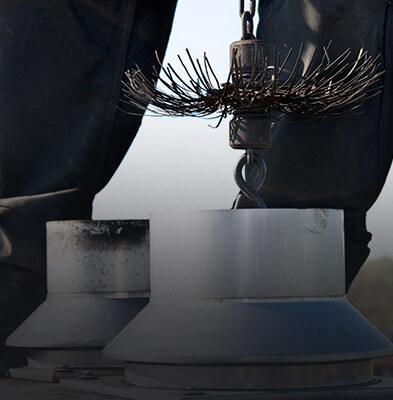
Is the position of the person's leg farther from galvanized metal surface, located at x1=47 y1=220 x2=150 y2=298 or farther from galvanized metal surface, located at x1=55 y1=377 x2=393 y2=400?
galvanized metal surface, located at x1=55 y1=377 x2=393 y2=400

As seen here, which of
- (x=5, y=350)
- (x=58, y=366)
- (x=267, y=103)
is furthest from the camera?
(x=5, y=350)

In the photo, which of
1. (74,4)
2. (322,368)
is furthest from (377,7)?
(322,368)

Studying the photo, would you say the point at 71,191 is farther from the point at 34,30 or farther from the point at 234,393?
the point at 234,393

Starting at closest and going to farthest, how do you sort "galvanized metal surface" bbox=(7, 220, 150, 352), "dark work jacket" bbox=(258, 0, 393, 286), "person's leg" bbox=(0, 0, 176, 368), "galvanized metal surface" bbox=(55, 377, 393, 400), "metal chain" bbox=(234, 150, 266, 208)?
"galvanized metal surface" bbox=(55, 377, 393, 400) < "metal chain" bbox=(234, 150, 266, 208) < "galvanized metal surface" bbox=(7, 220, 150, 352) < "dark work jacket" bbox=(258, 0, 393, 286) < "person's leg" bbox=(0, 0, 176, 368)

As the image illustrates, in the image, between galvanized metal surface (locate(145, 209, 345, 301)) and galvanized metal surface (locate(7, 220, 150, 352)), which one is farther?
galvanized metal surface (locate(7, 220, 150, 352))

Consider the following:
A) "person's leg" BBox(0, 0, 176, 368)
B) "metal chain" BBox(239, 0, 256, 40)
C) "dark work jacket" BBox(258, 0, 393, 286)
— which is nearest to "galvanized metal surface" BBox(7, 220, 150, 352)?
"person's leg" BBox(0, 0, 176, 368)

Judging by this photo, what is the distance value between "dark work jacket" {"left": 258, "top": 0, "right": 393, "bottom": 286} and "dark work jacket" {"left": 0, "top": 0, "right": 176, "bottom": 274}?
1.67 feet

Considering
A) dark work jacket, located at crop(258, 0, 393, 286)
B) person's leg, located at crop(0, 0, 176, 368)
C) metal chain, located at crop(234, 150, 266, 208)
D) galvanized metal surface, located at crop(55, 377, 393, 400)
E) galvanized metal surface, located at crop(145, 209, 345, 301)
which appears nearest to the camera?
galvanized metal surface, located at crop(55, 377, 393, 400)

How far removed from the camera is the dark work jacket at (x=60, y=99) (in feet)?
9.70

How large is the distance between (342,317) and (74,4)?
1498 millimetres

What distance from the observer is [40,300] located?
3.01 m

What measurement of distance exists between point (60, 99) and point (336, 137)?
889 mm

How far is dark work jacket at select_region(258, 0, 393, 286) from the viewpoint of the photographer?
2.79 metres

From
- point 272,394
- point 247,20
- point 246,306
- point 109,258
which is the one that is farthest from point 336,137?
point 272,394
